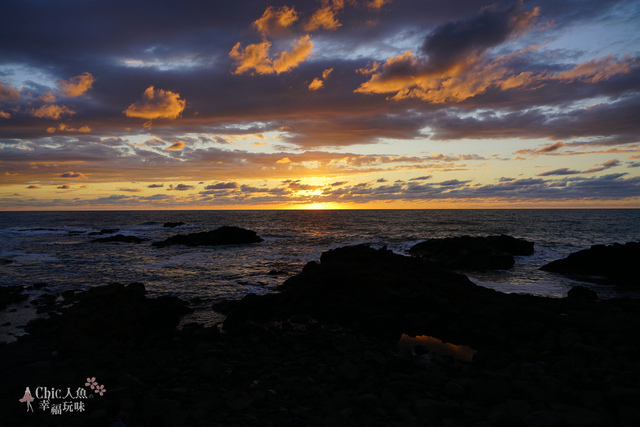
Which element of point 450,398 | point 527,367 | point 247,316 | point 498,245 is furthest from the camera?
point 498,245

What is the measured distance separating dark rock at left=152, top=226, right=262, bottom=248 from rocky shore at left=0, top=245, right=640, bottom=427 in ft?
118

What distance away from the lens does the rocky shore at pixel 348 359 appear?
25.7 ft

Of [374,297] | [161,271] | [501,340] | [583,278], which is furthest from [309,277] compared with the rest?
[583,278]

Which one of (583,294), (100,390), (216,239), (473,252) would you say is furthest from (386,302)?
(216,239)

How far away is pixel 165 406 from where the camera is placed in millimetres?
8031

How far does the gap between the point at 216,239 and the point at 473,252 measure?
1542 inches

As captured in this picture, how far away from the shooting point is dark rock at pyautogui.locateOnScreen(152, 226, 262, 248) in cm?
5453

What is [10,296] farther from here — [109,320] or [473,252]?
[473,252]

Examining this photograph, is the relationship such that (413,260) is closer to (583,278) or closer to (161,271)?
(583,278)

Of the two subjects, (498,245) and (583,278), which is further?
(498,245)

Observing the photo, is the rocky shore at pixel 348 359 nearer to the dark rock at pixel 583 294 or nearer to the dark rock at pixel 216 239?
the dark rock at pixel 583 294

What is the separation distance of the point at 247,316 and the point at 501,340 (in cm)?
1102

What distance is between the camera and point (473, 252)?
34719mm

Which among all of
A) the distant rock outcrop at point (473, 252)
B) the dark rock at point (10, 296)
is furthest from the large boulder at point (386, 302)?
the distant rock outcrop at point (473, 252)
